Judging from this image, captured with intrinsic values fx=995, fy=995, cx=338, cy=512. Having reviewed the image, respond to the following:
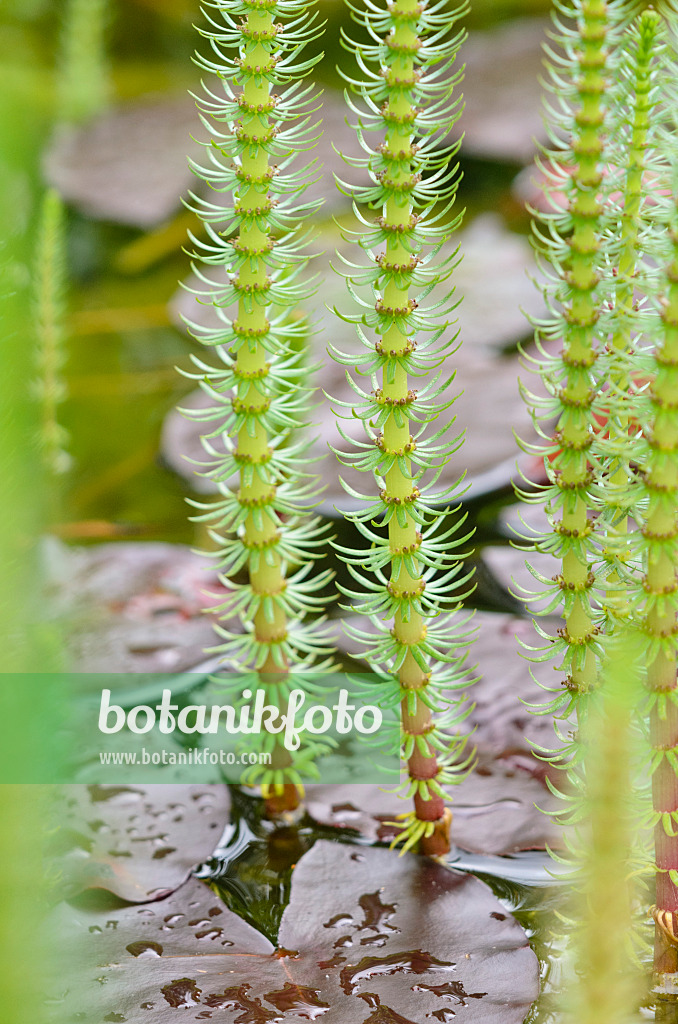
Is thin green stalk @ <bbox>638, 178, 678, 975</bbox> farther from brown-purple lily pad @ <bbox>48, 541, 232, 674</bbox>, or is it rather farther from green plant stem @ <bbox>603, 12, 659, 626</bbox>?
brown-purple lily pad @ <bbox>48, 541, 232, 674</bbox>

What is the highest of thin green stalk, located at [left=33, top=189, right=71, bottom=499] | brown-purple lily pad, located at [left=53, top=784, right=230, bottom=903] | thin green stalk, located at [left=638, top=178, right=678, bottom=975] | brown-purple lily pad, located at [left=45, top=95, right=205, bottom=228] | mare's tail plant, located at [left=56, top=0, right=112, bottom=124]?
mare's tail plant, located at [left=56, top=0, right=112, bottom=124]

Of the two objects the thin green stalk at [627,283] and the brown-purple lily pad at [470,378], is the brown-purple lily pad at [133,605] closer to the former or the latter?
the brown-purple lily pad at [470,378]

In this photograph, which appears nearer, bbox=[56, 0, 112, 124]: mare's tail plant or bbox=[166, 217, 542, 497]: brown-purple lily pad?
bbox=[166, 217, 542, 497]: brown-purple lily pad

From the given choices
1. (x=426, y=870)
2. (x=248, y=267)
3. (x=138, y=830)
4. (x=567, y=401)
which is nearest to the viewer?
(x=567, y=401)

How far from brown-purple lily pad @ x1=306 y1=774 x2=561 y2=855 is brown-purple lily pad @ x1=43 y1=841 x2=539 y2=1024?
9 cm

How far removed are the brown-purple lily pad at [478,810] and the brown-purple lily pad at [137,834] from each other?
7.4 inches

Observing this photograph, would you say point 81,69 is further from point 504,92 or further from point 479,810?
point 479,810

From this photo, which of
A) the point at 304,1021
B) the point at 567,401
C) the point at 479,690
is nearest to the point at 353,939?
the point at 304,1021

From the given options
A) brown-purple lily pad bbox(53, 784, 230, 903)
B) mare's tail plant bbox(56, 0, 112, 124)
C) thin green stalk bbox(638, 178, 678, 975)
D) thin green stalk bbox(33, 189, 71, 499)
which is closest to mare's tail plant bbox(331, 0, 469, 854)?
thin green stalk bbox(638, 178, 678, 975)

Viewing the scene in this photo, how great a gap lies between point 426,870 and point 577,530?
61 cm

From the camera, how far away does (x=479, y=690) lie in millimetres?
1882

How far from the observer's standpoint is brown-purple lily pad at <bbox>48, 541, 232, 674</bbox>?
2.04 m

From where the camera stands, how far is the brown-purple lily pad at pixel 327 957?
1.32 metres

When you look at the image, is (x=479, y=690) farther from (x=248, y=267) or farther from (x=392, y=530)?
(x=248, y=267)
